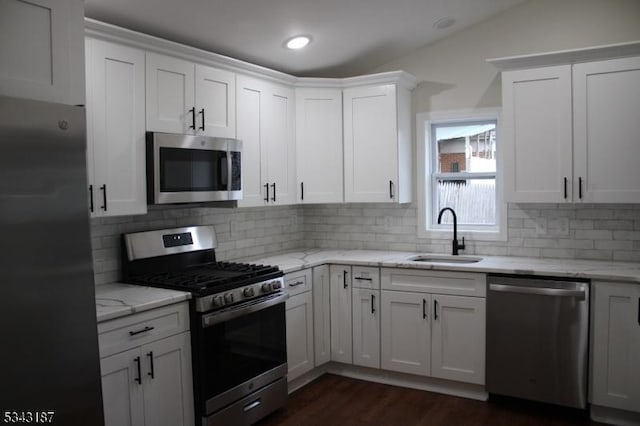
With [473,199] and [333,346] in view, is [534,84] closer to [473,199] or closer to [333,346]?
[473,199]

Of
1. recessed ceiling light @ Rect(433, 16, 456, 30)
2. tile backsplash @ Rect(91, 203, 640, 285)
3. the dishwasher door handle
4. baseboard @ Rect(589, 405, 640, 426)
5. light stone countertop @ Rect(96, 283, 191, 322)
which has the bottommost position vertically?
baseboard @ Rect(589, 405, 640, 426)

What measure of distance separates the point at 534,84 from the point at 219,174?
2.22 meters

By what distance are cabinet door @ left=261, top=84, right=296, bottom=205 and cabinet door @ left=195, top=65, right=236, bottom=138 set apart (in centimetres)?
40

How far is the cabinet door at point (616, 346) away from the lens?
10.2 feet

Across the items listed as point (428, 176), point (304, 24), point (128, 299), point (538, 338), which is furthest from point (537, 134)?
point (128, 299)

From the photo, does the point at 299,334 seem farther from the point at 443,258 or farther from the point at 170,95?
the point at 170,95

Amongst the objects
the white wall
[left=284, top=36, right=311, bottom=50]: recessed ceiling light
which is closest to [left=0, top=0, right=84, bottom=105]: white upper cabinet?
[left=284, top=36, right=311, bottom=50]: recessed ceiling light

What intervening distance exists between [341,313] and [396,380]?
65 centimetres

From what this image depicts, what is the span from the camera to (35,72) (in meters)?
1.94

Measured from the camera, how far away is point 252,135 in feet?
12.5

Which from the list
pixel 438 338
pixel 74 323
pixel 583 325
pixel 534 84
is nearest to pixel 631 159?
pixel 534 84

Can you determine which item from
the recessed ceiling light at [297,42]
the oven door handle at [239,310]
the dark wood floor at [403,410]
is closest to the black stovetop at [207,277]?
the oven door handle at [239,310]

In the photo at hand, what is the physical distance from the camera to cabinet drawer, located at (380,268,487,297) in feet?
11.7

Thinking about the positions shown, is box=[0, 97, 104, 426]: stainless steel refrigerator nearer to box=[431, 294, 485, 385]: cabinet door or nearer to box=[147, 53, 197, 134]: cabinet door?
box=[147, 53, 197, 134]: cabinet door
